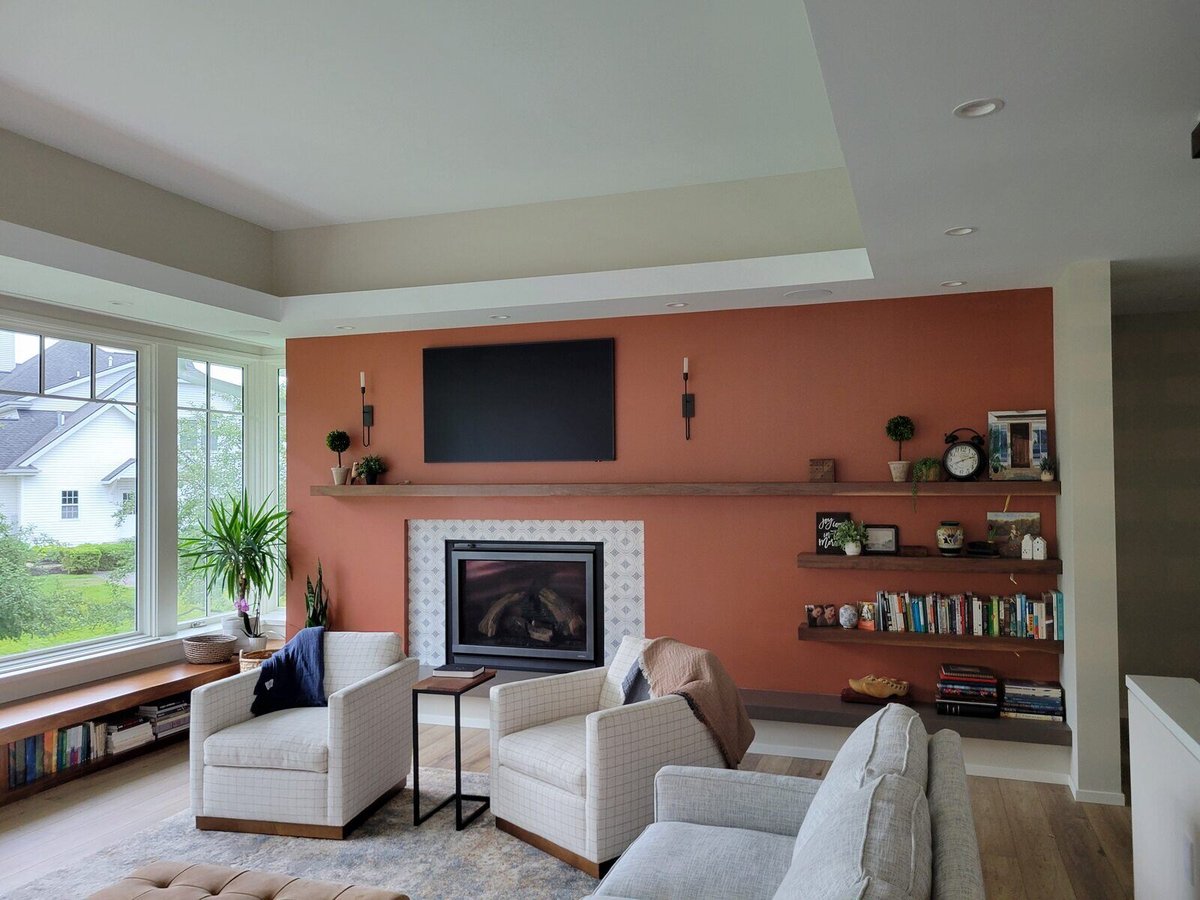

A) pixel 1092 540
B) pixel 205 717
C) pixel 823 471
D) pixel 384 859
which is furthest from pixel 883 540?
pixel 205 717

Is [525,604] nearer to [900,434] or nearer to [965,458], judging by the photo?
[900,434]

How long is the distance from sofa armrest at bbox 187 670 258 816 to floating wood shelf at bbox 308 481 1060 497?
1787 millimetres

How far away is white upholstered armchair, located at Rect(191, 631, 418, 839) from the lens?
366cm

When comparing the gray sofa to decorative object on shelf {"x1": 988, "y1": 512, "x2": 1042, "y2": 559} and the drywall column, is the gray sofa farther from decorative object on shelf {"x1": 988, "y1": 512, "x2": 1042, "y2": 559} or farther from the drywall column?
decorative object on shelf {"x1": 988, "y1": 512, "x2": 1042, "y2": 559}

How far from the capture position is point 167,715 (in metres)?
5.05

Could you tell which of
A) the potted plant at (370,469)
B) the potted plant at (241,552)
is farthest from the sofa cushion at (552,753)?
the potted plant at (241,552)

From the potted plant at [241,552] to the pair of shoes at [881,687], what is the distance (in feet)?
12.5

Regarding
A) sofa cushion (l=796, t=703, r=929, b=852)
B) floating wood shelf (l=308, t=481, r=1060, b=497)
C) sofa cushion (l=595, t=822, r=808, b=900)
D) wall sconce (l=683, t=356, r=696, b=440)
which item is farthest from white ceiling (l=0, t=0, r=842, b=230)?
sofa cushion (l=595, t=822, r=808, b=900)

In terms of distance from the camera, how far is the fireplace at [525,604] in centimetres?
525

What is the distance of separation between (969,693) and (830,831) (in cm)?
296

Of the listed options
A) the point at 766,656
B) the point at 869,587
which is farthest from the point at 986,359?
the point at 766,656

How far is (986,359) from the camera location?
4594 mm

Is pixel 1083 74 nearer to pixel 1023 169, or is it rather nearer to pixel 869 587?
pixel 1023 169

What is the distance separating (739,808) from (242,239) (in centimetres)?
438
